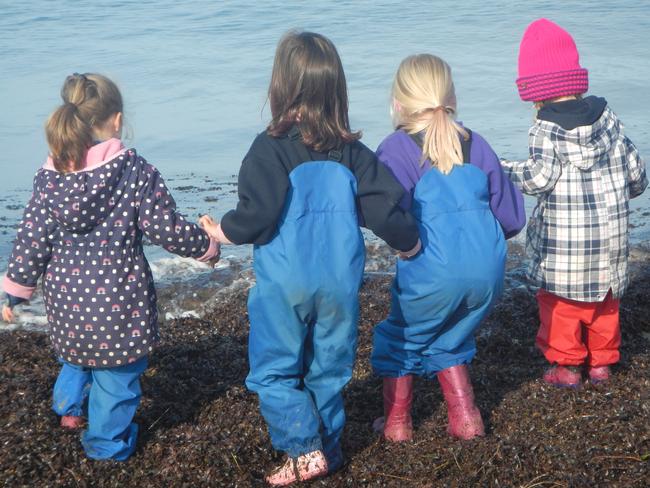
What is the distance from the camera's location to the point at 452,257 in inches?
153

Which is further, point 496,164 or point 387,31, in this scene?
point 387,31

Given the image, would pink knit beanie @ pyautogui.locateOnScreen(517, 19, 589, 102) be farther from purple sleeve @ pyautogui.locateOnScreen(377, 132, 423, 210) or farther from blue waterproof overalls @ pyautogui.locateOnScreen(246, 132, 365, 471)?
blue waterproof overalls @ pyautogui.locateOnScreen(246, 132, 365, 471)

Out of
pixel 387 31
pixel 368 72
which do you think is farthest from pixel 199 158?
pixel 387 31

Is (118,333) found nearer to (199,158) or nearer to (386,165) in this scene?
(386,165)

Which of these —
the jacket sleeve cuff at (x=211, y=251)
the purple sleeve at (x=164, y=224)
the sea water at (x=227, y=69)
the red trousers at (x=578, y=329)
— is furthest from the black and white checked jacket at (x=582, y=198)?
the sea water at (x=227, y=69)

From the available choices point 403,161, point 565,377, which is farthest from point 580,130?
point 565,377

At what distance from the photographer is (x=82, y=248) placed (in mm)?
3744

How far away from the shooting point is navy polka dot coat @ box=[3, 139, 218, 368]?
3.71 m

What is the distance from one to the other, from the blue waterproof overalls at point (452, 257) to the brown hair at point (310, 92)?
1.74 ft

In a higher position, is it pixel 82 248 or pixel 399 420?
pixel 82 248

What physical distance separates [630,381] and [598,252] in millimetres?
770

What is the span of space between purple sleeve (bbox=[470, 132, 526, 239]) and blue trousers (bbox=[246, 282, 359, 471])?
0.88m

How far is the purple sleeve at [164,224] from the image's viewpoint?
12.3ft

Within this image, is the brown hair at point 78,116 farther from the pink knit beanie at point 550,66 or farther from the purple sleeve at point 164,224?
the pink knit beanie at point 550,66
